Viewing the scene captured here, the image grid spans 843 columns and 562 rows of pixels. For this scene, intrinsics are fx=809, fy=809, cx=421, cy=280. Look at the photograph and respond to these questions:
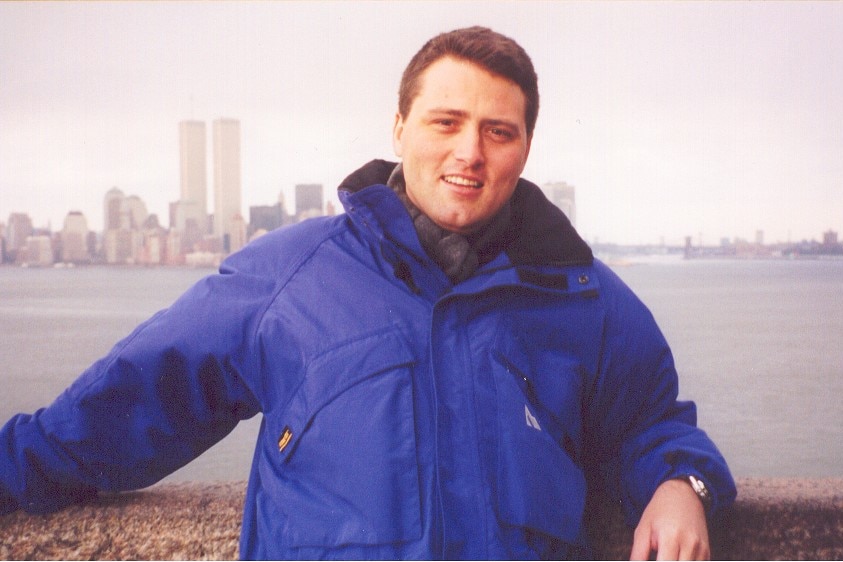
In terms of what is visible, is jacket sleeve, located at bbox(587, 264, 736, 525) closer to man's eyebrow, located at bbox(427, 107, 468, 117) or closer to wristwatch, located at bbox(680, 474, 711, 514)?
wristwatch, located at bbox(680, 474, 711, 514)

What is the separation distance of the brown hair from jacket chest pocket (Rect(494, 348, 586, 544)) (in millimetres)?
667

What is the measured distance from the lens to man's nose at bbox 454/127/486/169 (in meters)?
1.92

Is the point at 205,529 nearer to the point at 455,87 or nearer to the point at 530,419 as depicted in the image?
the point at 530,419

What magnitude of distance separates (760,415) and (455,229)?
31.3 meters

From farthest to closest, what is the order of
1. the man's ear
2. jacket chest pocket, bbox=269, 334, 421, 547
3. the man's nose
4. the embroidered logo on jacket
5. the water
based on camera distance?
the water → the man's ear → the man's nose → the embroidered logo on jacket → jacket chest pocket, bbox=269, 334, 421, 547

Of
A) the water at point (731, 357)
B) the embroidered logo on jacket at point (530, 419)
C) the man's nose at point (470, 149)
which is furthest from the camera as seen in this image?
the water at point (731, 357)

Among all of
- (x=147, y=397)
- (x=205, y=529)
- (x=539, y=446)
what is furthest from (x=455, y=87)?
(x=205, y=529)

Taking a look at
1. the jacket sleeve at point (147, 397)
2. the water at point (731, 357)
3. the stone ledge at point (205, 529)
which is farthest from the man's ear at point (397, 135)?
the water at point (731, 357)

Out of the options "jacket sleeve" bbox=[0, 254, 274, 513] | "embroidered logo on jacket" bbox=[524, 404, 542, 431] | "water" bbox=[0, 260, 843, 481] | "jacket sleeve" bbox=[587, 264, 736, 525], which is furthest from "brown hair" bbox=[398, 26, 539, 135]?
"water" bbox=[0, 260, 843, 481]

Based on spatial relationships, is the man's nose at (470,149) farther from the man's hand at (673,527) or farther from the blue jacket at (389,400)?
the man's hand at (673,527)

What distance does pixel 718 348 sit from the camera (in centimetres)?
3566

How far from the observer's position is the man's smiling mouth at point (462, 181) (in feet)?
6.45

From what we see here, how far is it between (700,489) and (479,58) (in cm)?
113

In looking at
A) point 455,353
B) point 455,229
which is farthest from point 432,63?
point 455,353
